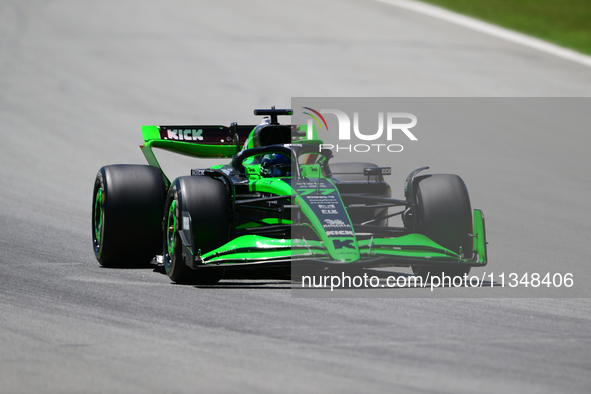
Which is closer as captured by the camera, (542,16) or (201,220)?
(201,220)

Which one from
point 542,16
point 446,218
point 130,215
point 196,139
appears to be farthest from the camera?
point 542,16

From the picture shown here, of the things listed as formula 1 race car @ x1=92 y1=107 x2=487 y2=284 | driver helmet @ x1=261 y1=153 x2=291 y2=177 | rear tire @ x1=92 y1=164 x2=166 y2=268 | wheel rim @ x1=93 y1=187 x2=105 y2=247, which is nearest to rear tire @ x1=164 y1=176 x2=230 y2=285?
formula 1 race car @ x1=92 y1=107 x2=487 y2=284

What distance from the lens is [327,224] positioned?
7.95 metres

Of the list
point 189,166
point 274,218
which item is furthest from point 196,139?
point 189,166

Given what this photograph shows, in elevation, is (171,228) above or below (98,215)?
below

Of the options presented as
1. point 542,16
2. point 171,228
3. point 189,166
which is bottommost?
point 171,228

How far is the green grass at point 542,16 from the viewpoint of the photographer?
2742cm

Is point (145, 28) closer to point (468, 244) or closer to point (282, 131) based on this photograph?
point (282, 131)

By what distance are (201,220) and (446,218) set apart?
2140 millimetres

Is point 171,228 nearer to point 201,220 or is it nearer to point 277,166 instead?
point 201,220

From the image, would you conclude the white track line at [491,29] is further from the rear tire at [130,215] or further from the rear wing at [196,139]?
the rear tire at [130,215]

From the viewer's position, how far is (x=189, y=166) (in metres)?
16.8

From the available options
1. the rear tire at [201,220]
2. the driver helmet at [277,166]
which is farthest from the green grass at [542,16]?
the rear tire at [201,220]

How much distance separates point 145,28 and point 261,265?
20285mm
